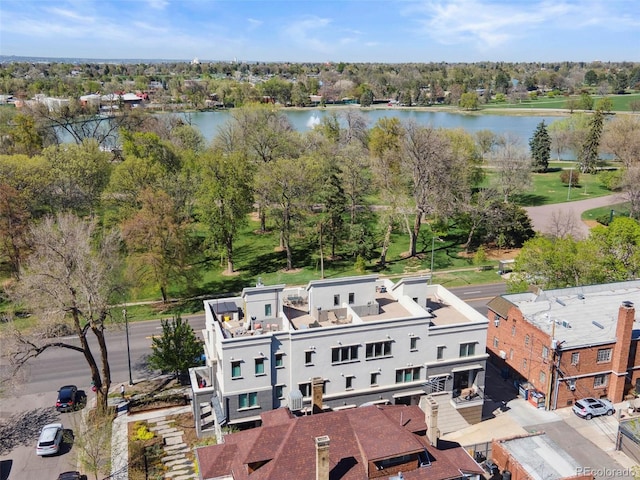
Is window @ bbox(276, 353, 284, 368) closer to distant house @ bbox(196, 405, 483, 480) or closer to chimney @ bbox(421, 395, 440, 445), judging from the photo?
distant house @ bbox(196, 405, 483, 480)

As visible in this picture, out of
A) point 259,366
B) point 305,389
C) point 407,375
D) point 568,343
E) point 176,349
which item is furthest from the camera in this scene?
point 176,349

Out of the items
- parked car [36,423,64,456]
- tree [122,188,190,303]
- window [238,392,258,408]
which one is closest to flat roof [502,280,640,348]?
window [238,392,258,408]

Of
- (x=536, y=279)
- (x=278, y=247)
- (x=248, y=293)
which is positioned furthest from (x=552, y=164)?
(x=248, y=293)

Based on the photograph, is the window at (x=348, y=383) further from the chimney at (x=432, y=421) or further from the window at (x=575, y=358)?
the window at (x=575, y=358)

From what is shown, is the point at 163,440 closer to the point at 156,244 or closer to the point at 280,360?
the point at 280,360

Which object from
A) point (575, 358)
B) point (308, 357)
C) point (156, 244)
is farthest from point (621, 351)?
point (156, 244)
